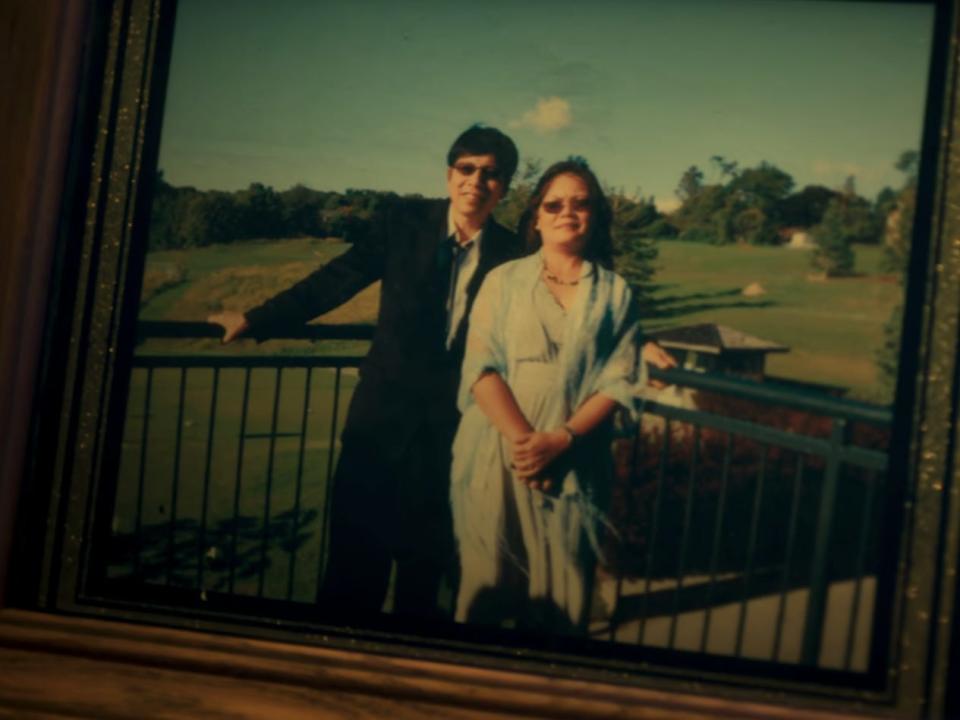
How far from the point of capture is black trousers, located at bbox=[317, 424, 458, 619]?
137 cm

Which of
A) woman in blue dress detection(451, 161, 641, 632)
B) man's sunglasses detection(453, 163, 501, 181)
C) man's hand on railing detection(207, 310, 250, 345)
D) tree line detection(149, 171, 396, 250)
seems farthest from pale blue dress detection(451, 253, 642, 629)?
man's hand on railing detection(207, 310, 250, 345)

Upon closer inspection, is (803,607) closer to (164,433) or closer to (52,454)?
(164,433)

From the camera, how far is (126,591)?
1.39 meters

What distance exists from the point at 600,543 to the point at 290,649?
0.49 m

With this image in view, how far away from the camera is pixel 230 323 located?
1.42 metres

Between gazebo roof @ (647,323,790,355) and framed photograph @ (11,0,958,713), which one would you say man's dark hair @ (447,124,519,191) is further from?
gazebo roof @ (647,323,790,355)

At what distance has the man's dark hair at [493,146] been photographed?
1369 mm

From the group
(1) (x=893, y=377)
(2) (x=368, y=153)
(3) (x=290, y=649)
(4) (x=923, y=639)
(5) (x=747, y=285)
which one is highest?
Result: (2) (x=368, y=153)

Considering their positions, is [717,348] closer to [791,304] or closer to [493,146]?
[791,304]

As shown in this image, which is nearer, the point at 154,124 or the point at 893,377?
the point at 893,377

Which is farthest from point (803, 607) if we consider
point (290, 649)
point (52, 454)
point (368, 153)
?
point (52, 454)

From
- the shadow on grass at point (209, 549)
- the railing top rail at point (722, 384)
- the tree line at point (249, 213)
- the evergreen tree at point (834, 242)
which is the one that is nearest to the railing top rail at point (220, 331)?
the railing top rail at point (722, 384)

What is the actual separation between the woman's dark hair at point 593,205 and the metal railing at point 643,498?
198mm

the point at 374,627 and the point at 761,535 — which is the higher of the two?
the point at 761,535
